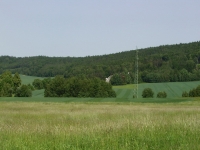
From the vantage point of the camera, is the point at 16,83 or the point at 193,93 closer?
the point at 193,93

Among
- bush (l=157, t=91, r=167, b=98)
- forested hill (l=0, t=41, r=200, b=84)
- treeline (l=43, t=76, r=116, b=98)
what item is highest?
forested hill (l=0, t=41, r=200, b=84)

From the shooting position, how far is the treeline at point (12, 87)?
94.6m

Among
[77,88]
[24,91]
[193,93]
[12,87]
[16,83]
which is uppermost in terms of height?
[16,83]

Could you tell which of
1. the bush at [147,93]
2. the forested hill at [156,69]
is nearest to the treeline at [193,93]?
the bush at [147,93]

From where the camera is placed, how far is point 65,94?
99.6 metres

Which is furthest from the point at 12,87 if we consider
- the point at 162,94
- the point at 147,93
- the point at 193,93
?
the point at 193,93

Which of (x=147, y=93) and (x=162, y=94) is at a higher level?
(x=147, y=93)

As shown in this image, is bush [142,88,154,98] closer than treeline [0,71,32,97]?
No

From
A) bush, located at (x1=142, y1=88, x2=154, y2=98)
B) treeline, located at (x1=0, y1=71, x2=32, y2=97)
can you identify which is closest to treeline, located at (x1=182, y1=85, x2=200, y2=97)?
bush, located at (x1=142, y1=88, x2=154, y2=98)

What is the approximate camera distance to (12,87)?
9862cm

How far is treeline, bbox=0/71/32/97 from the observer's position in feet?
310

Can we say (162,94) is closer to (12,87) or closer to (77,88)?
(77,88)

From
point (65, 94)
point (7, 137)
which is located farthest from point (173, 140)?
point (65, 94)

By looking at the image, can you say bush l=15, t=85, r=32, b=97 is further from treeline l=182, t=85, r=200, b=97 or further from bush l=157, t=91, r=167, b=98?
treeline l=182, t=85, r=200, b=97
